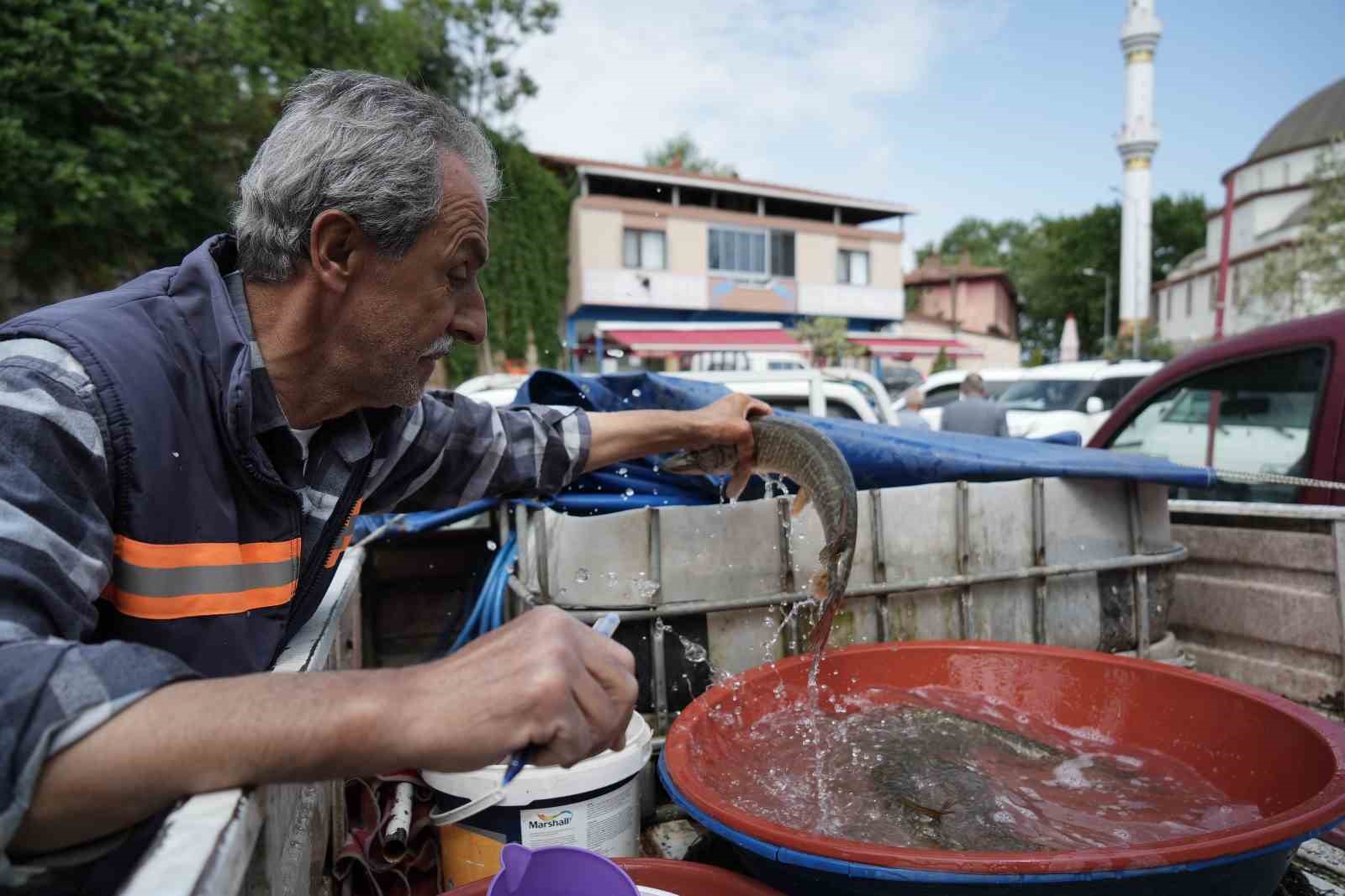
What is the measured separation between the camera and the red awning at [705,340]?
23.9 metres

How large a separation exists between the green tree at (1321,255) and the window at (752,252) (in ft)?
53.9

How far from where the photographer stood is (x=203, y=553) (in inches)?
63.9

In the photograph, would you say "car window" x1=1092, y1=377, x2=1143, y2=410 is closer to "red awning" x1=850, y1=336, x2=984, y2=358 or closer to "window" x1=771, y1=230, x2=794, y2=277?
"red awning" x1=850, y1=336, x2=984, y2=358

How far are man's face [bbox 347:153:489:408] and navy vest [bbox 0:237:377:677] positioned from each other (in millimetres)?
267

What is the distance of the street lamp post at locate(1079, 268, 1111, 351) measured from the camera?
51606 mm

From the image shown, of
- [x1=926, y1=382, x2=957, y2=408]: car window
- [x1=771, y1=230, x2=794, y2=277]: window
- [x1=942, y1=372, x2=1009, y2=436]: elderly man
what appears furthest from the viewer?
[x1=771, y1=230, x2=794, y2=277]: window

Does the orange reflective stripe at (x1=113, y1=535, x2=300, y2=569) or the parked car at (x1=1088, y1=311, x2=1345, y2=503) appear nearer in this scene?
the orange reflective stripe at (x1=113, y1=535, x2=300, y2=569)

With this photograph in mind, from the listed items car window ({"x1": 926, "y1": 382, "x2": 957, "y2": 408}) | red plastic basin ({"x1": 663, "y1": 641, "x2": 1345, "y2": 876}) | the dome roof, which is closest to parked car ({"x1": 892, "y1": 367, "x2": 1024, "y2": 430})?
car window ({"x1": 926, "y1": 382, "x2": 957, "y2": 408})

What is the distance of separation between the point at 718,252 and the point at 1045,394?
2071cm

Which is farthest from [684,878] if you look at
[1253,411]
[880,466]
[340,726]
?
[1253,411]

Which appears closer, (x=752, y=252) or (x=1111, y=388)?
(x=1111, y=388)

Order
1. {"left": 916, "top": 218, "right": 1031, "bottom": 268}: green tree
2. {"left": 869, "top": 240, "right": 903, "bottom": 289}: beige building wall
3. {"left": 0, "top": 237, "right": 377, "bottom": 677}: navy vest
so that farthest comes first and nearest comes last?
1. {"left": 916, "top": 218, "right": 1031, "bottom": 268}: green tree
2. {"left": 869, "top": 240, "right": 903, "bottom": 289}: beige building wall
3. {"left": 0, "top": 237, "right": 377, "bottom": 677}: navy vest

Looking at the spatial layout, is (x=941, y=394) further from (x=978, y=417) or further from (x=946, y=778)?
(x=946, y=778)

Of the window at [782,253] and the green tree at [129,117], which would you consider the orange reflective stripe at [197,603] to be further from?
the window at [782,253]
